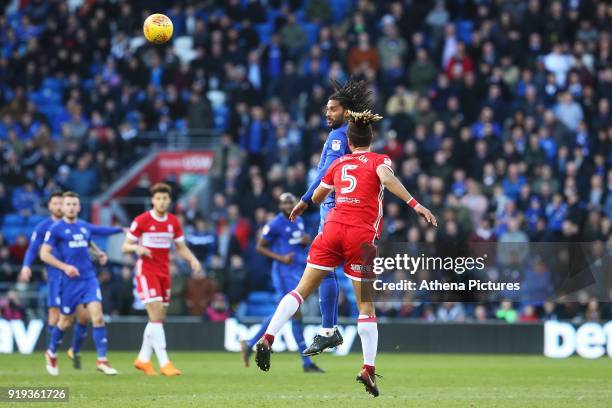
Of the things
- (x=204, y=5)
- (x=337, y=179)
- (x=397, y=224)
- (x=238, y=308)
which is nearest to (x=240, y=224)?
(x=238, y=308)

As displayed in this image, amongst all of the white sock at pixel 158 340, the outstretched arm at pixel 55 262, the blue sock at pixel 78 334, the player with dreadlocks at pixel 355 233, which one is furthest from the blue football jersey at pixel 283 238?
the player with dreadlocks at pixel 355 233

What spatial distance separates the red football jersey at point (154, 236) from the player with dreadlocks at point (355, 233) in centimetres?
500

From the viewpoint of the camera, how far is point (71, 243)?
1611 cm

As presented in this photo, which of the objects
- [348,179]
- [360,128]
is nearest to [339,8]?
[360,128]

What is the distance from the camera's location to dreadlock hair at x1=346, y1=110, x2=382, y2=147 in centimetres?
1095

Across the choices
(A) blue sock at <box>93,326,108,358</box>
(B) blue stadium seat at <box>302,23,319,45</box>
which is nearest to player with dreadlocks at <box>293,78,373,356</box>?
(A) blue sock at <box>93,326,108,358</box>

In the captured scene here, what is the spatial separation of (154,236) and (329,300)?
411cm

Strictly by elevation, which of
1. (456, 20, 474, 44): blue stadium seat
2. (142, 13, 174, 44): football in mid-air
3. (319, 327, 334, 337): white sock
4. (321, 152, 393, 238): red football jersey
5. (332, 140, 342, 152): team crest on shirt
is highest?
(456, 20, 474, 44): blue stadium seat

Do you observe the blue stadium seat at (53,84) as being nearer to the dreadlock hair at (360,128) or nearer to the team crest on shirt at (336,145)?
the team crest on shirt at (336,145)

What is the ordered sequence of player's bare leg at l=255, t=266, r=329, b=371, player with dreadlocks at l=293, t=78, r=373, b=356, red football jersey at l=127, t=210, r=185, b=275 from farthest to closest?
red football jersey at l=127, t=210, r=185, b=275 → player with dreadlocks at l=293, t=78, r=373, b=356 → player's bare leg at l=255, t=266, r=329, b=371

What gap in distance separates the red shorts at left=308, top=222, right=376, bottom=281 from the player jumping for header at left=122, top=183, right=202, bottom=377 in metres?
4.81

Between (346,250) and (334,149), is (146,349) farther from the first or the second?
(346,250)

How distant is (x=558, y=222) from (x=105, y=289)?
8.25 m

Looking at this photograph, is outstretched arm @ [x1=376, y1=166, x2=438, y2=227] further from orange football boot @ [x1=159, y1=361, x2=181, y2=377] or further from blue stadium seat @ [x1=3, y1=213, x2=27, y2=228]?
blue stadium seat @ [x1=3, y1=213, x2=27, y2=228]
